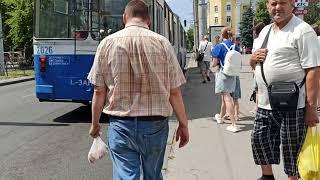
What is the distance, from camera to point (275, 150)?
4836mm

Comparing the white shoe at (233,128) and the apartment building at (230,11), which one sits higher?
the apartment building at (230,11)

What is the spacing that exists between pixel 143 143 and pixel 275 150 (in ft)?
5.16

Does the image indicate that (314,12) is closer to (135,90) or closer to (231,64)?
(231,64)

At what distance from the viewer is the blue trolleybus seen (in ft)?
34.0

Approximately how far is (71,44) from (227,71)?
3.31 meters

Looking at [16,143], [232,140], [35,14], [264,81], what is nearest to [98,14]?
[35,14]

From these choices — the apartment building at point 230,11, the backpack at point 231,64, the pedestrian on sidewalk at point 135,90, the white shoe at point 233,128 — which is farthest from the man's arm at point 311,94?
the apartment building at point 230,11

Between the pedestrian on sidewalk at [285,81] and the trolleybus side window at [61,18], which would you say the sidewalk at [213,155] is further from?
the trolleybus side window at [61,18]

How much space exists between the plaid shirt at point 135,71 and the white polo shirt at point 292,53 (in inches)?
46.1

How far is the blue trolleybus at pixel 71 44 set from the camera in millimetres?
10375

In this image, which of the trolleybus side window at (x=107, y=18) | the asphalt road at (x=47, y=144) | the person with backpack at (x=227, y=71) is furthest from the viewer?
the trolleybus side window at (x=107, y=18)

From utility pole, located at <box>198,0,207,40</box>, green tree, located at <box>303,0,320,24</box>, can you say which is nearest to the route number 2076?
utility pole, located at <box>198,0,207,40</box>

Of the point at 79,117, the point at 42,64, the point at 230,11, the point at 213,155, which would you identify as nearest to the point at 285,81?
the point at 213,155

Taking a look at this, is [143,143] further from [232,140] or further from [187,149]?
[232,140]
